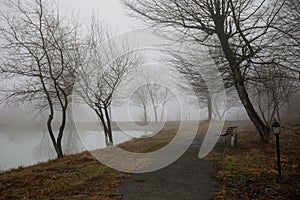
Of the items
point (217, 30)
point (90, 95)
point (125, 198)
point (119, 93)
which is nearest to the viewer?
point (125, 198)

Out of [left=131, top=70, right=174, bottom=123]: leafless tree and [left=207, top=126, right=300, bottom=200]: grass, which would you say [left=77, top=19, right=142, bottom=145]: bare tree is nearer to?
[left=207, top=126, right=300, bottom=200]: grass

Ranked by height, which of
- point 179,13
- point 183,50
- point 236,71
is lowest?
point 236,71

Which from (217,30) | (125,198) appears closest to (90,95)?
(217,30)

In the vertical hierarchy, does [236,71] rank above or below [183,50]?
below

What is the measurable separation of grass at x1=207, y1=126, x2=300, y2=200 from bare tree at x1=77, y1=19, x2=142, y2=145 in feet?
25.2

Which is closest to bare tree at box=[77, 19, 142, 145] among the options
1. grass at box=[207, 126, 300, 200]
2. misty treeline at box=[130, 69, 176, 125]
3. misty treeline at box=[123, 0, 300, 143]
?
misty treeline at box=[123, 0, 300, 143]

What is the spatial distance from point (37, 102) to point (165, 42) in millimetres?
7625

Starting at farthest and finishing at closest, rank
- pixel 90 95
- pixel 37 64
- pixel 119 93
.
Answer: pixel 119 93 < pixel 90 95 < pixel 37 64

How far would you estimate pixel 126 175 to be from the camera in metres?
7.12

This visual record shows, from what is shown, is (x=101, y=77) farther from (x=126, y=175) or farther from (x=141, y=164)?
(x=126, y=175)

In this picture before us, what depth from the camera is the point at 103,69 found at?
15.0 meters

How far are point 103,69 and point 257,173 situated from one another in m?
10.6

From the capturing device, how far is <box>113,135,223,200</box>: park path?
5.20 meters

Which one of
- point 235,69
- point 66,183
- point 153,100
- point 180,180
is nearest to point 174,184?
point 180,180
